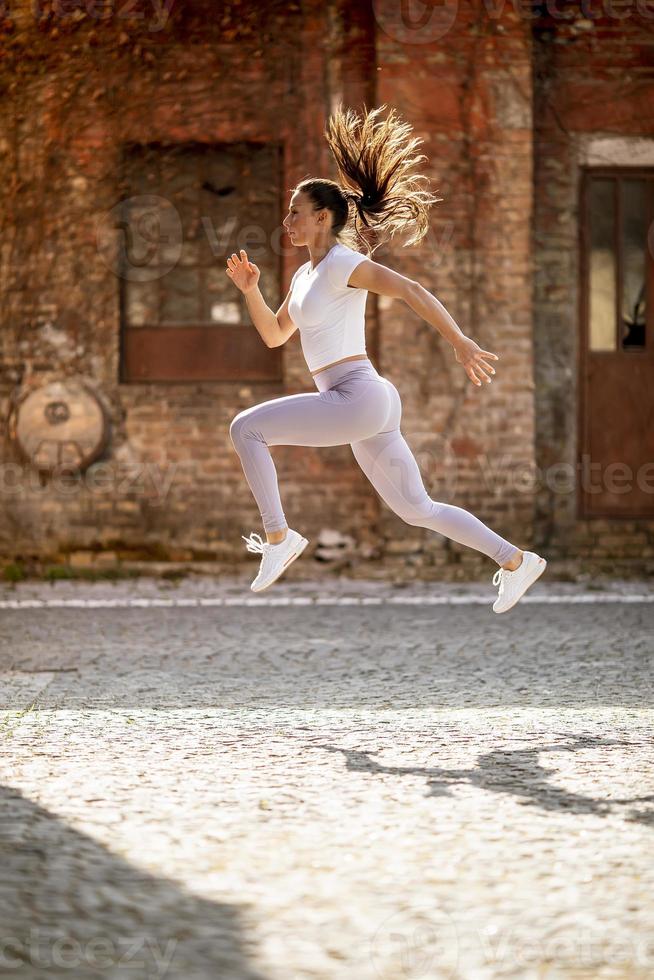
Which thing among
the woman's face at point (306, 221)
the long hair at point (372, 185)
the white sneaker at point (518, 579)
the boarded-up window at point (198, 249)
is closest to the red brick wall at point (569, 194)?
the boarded-up window at point (198, 249)

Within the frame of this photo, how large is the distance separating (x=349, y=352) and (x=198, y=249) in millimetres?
6075

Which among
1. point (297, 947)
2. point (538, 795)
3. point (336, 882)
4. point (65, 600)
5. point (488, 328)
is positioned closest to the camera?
point (297, 947)

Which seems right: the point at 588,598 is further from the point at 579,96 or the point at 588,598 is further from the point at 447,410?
the point at 579,96

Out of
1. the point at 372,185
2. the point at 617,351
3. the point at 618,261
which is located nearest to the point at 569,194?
the point at 618,261

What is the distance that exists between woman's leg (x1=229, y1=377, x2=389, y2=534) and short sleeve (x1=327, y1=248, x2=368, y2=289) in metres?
0.37

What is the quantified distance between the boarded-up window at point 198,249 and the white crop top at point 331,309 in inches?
226

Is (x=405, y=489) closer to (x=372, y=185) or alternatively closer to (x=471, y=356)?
(x=471, y=356)

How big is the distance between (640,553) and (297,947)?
8.95 m

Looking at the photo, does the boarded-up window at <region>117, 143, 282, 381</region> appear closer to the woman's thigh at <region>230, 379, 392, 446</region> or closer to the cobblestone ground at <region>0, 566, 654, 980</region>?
the cobblestone ground at <region>0, 566, 654, 980</region>

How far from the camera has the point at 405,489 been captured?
17.4 feet

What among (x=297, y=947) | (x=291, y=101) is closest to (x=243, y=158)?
(x=291, y=101)

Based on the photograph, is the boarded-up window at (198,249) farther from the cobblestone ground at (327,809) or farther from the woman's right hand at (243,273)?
the woman's right hand at (243,273)

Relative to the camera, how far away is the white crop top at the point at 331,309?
5.17 metres

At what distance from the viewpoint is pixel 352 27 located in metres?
10.9
